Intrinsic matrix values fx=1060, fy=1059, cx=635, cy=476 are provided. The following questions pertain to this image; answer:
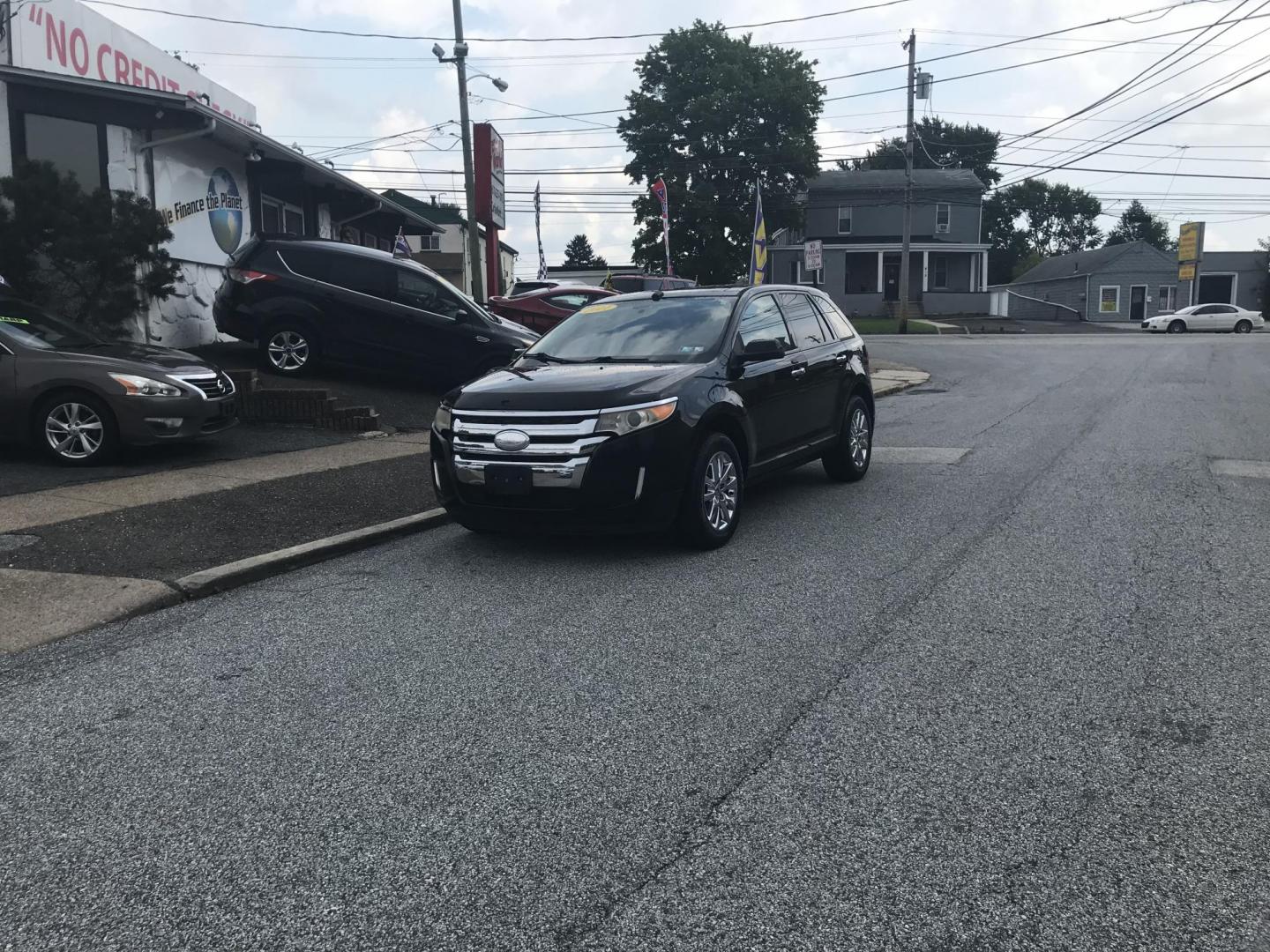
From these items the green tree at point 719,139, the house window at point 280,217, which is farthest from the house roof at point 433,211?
the house window at point 280,217

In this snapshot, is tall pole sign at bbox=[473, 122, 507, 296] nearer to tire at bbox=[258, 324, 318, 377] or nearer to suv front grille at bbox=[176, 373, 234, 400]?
tire at bbox=[258, 324, 318, 377]

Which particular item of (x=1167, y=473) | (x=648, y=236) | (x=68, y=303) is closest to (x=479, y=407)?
(x=1167, y=473)

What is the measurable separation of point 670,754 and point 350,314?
36.9 ft

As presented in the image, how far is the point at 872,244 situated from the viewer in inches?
2160

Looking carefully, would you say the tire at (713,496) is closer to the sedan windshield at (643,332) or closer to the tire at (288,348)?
the sedan windshield at (643,332)

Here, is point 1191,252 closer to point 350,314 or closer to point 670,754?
point 350,314

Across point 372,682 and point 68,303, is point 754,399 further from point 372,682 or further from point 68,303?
point 68,303

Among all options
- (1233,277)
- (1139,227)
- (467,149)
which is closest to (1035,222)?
(1139,227)

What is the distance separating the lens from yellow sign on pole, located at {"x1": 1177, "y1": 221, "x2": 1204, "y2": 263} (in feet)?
191

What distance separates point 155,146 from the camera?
1438cm

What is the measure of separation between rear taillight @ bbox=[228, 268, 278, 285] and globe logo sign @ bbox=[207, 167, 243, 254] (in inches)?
129

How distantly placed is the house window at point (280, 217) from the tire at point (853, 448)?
40.6 ft

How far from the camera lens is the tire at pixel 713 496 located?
21.9 feet

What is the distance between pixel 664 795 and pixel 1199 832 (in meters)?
1.61
